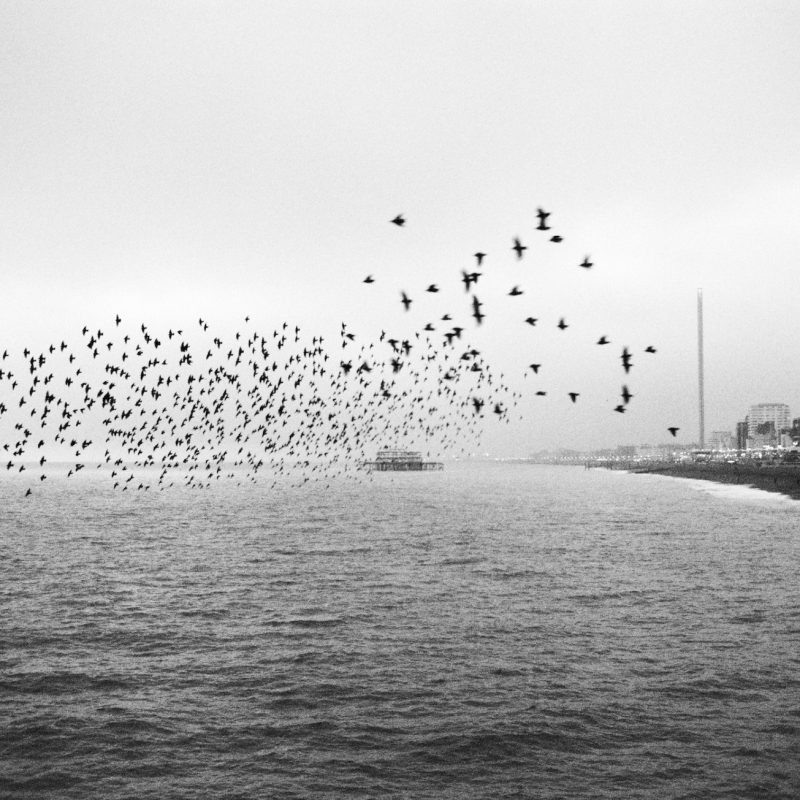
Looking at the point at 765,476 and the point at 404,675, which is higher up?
the point at 404,675

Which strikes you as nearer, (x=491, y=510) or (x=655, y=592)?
(x=655, y=592)

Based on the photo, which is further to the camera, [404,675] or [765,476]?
[765,476]

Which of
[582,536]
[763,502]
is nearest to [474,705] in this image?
[582,536]

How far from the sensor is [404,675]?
21375 mm

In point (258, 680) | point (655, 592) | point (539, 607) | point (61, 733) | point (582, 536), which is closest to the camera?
point (61, 733)

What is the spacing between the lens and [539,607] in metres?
31.0

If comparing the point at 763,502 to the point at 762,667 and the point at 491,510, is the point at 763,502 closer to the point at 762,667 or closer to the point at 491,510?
the point at 491,510

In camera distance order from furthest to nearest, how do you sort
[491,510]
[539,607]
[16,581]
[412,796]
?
[491,510]
[16,581]
[539,607]
[412,796]

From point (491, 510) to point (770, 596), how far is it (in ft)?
190

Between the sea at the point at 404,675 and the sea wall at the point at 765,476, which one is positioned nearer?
the sea at the point at 404,675

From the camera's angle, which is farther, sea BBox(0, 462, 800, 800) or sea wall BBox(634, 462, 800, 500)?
sea wall BBox(634, 462, 800, 500)

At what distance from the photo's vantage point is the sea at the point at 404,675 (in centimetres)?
1495

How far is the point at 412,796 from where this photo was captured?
1403cm

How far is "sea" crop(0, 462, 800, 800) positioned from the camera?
15.0 metres
